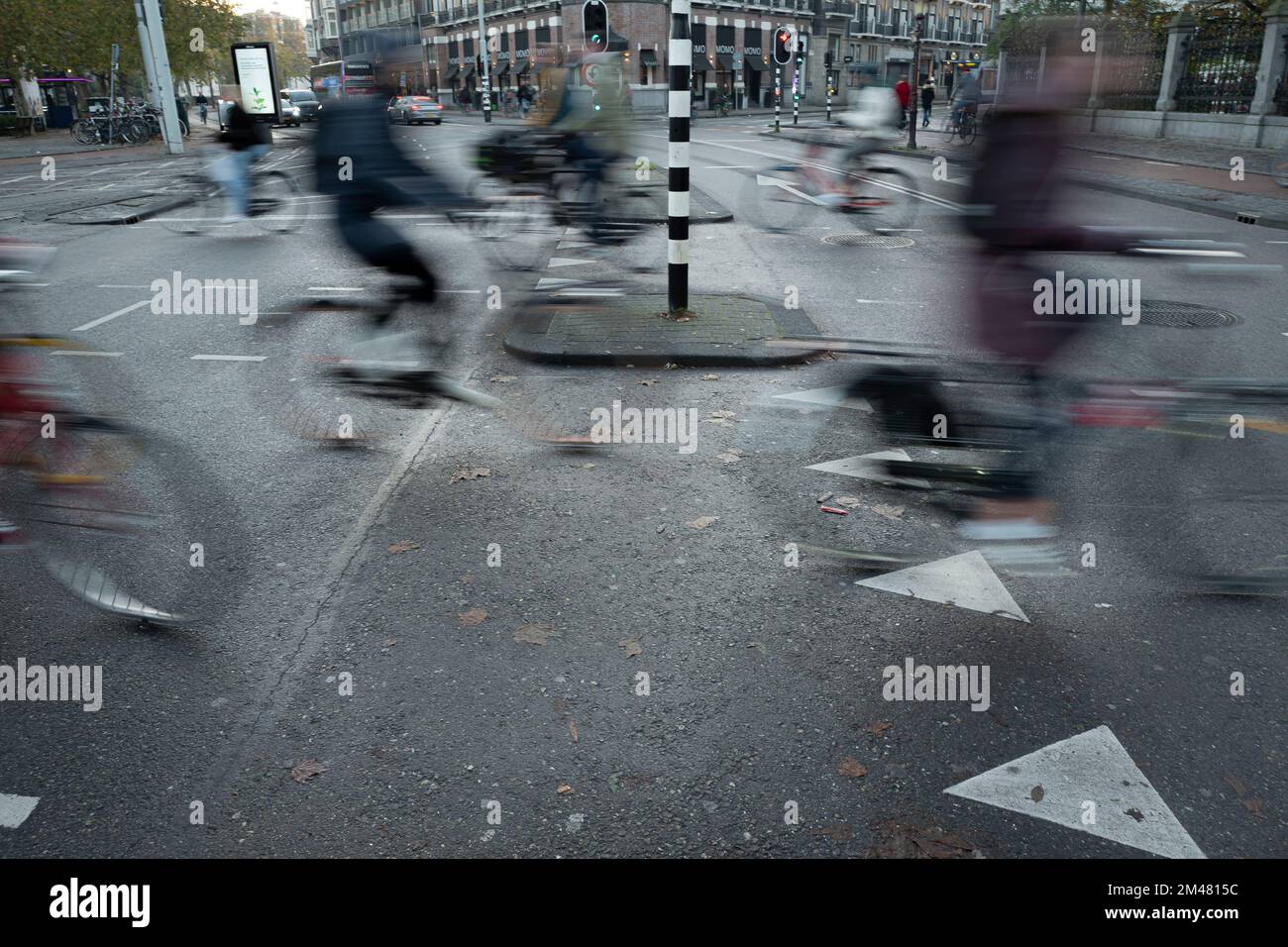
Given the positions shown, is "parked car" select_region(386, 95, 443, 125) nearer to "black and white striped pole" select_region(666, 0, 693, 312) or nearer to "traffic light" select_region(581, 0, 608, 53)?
"traffic light" select_region(581, 0, 608, 53)

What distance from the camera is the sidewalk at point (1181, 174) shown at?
566 inches

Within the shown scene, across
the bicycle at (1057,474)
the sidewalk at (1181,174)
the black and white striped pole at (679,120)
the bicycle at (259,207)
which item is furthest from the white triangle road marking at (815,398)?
the bicycle at (259,207)

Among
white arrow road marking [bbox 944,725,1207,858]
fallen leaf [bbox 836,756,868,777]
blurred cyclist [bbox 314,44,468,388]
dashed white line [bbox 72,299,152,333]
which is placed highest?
blurred cyclist [bbox 314,44,468,388]

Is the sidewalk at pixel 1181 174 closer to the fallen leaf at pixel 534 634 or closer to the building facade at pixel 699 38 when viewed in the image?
the fallen leaf at pixel 534 634

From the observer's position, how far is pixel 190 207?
53.9 feet

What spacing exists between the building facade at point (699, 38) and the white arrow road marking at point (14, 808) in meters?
51.4

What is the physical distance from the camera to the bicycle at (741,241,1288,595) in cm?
393

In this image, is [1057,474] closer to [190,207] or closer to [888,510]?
[888,510]

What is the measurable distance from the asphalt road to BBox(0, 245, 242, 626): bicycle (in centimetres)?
12

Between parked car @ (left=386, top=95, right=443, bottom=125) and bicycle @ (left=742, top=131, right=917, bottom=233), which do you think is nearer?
bicycle @ (left=742, top=131, right=917, bottom=233)

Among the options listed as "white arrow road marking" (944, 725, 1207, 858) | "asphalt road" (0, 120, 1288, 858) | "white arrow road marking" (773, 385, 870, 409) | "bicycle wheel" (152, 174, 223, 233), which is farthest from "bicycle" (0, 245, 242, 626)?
"bicycle wheel" (152, 174, 223, 233)
